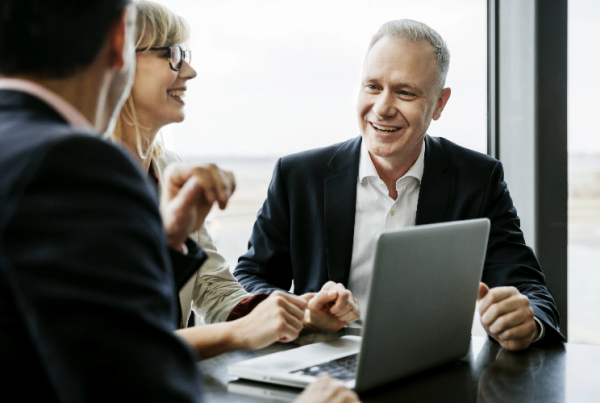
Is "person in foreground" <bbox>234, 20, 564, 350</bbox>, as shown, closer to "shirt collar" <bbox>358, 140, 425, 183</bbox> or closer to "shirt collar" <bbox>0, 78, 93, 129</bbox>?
"shirt collar" <bbox>358, 140, 425, 183</bbox>

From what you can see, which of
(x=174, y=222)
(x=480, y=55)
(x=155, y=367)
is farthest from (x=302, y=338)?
(x=480, y=55)

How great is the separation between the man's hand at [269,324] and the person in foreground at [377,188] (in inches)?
22.3

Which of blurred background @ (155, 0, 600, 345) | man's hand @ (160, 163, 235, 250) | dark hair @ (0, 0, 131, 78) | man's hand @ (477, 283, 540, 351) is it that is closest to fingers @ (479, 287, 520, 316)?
man's hand @ (477, 283, 540, 351)

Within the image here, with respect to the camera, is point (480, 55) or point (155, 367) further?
point (480, 55)

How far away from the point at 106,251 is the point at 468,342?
976 mm

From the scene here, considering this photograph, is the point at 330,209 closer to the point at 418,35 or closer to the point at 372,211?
the point at 372,211

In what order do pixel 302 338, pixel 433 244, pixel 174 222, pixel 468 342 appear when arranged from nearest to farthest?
pixel 174 222, pixel 433 244, pixel 468 342, pixel 302 338

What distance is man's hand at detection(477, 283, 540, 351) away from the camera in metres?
1.36

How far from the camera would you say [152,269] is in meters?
0.53

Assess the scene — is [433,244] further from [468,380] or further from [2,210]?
[2,210]

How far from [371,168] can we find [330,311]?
803 mm

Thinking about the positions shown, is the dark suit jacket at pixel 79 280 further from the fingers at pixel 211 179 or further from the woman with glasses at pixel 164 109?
the woman with glasses at pixel 164 109

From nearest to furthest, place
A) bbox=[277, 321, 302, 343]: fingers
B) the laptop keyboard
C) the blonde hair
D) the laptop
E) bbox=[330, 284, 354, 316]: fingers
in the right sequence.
Answer: the laptop, the laptop keyboard, bbox=[277, 321, 302, 343]: fingers, bbox=[330, 284, 354, 316]: fingers, the blonde hair

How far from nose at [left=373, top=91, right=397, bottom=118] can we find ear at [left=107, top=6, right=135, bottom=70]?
1.40 meters
